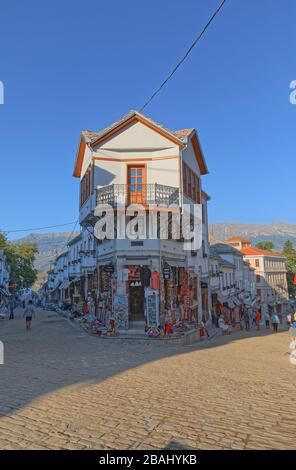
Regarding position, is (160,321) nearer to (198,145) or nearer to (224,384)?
→ (224,384)

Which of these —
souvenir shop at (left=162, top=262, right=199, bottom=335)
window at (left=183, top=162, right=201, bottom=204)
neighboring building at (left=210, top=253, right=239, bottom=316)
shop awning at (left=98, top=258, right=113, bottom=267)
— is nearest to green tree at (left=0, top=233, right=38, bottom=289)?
neighboring building at (left=210, top=253, right=239, bottom=316)

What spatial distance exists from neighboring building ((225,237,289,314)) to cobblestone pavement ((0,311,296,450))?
53.5 m

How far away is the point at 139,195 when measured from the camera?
22.1m

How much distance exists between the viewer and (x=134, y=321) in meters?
21.2

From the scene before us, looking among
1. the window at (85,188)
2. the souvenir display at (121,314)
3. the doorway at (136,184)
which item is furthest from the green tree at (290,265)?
the souvenir display at (121,314)

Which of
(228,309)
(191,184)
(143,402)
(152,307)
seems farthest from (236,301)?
(143,402)

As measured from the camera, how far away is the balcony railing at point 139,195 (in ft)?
70.8

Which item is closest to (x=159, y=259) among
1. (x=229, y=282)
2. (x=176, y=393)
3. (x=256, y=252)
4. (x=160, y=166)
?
(x=160, y=166)

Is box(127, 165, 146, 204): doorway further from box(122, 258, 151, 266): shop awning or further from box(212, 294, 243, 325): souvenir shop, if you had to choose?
box(212, 294, 243, 325): souvenir shop

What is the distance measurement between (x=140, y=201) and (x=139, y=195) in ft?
1.42

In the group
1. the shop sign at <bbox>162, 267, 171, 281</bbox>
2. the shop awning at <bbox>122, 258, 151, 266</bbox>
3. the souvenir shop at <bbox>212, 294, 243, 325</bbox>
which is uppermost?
the shop awning at <bbox>122, 258, 151, 266</bbox>

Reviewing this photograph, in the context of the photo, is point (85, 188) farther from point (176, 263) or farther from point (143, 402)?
point (143, 402)

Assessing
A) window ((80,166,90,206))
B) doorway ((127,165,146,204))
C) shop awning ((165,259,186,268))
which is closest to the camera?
shop awning ((165,259,186,268))

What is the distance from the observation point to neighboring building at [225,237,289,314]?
64.7 meters
